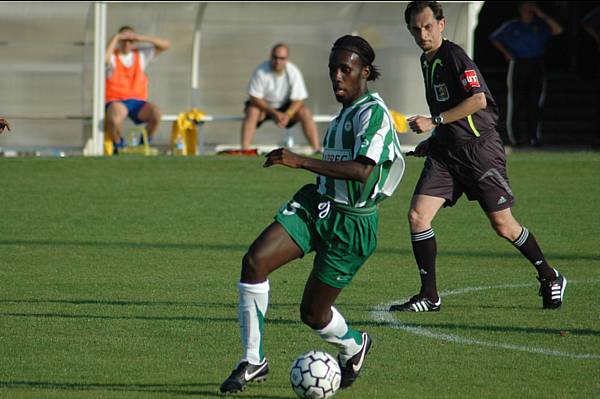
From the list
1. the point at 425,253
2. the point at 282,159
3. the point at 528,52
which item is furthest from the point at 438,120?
the point at 528,52

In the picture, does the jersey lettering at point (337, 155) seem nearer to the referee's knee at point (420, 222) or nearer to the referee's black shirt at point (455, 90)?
the referee's black shirt at point (455, 90)

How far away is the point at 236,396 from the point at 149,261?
188 inches

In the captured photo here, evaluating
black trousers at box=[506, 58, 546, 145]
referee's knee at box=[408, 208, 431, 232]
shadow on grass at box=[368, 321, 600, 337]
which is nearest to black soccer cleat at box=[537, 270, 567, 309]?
shadow on grass at box=[368, 321, 600, 337]

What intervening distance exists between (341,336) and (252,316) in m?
0.48

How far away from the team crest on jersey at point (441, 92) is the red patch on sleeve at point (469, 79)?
7.2 inches

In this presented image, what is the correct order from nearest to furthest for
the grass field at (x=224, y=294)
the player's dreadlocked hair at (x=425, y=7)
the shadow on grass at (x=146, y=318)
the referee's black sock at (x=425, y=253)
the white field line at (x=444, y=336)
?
1. the grass field at (x=224, y=294)
2. the white field line at (x=444, y=336)
3. the shadow on grass at (x=146, y=318)
4. the player's dreadlocked hair at (x=425, y=7)
5. the referee's black sock at (x=425, y=253)

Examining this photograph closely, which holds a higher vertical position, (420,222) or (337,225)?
(337,225)

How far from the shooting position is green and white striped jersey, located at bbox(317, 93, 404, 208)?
6414 mm

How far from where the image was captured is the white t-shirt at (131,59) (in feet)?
61.1

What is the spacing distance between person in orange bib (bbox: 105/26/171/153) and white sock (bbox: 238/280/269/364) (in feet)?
39.2

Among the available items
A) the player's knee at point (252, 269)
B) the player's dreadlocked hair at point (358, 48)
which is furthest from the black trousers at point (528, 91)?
the player's knee at point (252, 269)

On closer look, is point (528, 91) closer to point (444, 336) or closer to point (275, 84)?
point (275, 84)

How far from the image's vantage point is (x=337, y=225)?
6.45m

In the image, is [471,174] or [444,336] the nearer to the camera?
[444,336]
